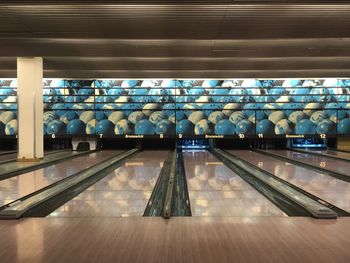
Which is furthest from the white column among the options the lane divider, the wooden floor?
the wooden floor

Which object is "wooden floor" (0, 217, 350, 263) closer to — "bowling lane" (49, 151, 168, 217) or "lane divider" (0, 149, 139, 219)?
"lane divider" (0, 149, 139, 219)

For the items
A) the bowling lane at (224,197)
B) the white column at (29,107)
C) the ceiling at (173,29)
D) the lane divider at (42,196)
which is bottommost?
the bowling lane at (224,197)

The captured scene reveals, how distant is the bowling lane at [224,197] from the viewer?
190 inches

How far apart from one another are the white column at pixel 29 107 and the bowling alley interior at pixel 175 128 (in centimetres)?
3

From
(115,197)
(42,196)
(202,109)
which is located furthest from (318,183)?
(202,109)

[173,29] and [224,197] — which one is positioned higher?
[173,29]

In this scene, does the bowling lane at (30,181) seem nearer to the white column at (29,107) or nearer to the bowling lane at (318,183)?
the white column at (29,107)

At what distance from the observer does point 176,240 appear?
11.8 feet

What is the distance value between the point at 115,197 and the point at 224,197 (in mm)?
1418

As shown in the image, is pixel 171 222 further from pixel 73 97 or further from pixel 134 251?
pixel 73 97

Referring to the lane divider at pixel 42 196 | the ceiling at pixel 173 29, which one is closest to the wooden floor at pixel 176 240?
the lane divider at pixel 42 196

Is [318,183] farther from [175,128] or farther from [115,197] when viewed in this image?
[175,128]

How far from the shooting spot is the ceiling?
21.8 ft

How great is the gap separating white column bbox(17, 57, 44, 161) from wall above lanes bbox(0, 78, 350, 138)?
5533 mm
